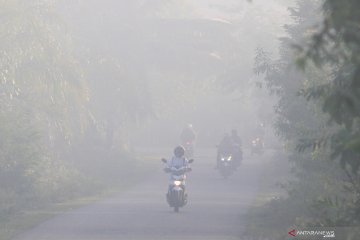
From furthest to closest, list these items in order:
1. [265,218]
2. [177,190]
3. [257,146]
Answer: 1. [257,146]
2. [177,190]
3. [265,218]

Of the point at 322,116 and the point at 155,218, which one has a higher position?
the point at 322,116

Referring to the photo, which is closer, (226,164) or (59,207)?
(59,207)

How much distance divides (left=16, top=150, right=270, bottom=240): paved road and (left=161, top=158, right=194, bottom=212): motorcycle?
22 centimetres

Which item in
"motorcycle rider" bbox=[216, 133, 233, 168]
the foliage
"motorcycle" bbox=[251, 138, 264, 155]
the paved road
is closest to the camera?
the foliage

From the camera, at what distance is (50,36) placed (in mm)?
28500

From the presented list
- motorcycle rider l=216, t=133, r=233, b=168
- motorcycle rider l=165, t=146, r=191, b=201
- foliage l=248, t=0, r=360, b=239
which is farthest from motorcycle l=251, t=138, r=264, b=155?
motorcycle rider l=165, t=146, r=191, b=201

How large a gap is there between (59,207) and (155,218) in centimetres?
372

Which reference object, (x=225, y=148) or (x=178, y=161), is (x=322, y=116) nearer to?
(x=178, y=161)

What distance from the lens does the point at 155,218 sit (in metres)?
19.0

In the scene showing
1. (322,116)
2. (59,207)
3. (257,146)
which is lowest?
(59,207)

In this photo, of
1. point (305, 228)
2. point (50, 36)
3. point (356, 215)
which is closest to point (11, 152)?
point (50, 36)

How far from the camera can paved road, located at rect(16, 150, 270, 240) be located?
16109 millimetres

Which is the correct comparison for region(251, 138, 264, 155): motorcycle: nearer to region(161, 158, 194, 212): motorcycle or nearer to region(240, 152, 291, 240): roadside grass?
region(240, 152, 291, 240): roadside grass

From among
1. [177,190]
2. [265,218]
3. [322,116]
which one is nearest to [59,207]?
[177,190]
